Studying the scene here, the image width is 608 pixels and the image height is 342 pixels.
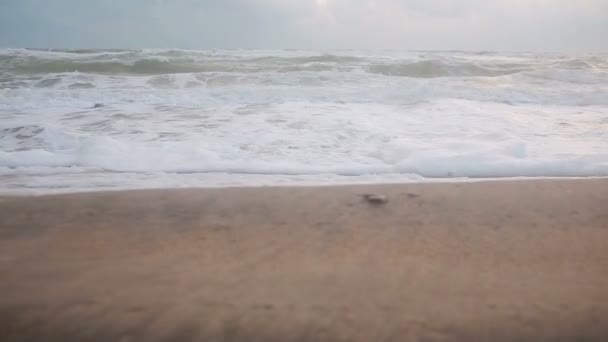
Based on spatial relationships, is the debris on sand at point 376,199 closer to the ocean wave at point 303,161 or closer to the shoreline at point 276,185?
the shoreline at point 276,185

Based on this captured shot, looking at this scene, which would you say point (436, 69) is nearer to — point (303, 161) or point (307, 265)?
point (303, 161)

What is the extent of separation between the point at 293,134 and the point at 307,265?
2530mm

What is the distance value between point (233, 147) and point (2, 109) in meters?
4.31

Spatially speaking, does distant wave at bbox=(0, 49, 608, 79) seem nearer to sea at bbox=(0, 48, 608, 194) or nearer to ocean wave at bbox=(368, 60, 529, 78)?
ocean wave at bbox=(368, 60, 529, 78)

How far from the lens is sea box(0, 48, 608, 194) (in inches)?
116

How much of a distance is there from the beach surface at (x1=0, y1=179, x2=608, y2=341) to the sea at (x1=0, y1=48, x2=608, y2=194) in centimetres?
44

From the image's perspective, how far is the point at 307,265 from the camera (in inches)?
64.7

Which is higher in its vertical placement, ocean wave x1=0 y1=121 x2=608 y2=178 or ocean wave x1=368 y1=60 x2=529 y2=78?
ocean wave x1=368 y1=60 x2=529 y2=78

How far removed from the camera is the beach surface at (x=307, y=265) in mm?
1285

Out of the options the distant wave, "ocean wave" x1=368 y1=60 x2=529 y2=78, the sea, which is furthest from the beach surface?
"ocean wave" x1=368 y1=60 x2=529 y2=78

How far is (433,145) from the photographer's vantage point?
3.56 metres

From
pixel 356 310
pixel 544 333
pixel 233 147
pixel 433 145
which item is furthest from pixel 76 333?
pixel 433 145

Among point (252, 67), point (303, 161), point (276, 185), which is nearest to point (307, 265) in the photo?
point (276, 185)

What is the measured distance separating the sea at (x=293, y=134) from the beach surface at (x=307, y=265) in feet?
1.46
